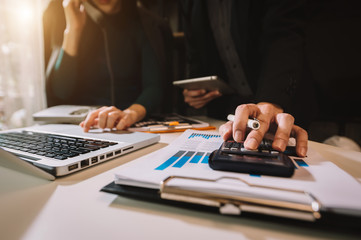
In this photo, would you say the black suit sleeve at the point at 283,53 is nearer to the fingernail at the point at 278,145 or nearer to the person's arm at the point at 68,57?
the fingernail at the point at 278,145

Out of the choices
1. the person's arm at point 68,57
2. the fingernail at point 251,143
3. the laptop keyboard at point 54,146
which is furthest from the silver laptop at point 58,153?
the person's arm at point 68,57

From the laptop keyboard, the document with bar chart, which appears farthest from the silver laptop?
the document with bar chart

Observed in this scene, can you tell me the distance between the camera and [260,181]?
20 centimetres

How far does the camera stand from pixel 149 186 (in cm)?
20

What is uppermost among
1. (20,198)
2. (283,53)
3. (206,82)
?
(283,53)

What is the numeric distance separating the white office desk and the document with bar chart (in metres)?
0.03

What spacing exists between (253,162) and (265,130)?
0.14 meters

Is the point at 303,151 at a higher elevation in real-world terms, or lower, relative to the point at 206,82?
lower

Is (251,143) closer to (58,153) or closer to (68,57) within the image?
(58,153)

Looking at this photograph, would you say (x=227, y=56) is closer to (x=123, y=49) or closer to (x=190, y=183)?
(x=123, y=49)

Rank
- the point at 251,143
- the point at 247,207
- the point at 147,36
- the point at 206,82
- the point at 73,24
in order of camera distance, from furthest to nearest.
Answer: the point at 147,36 < the point at 73,24 < the point at 206,82 < the point at 251,143 < the point at 247,207

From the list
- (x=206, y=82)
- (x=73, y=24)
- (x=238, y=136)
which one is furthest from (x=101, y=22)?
(x=238, y=136)

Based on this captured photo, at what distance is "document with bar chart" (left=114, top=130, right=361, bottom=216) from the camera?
0.16m

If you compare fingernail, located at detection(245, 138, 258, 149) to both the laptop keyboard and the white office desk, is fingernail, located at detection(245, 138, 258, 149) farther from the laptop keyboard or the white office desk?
the laptop keyboard
